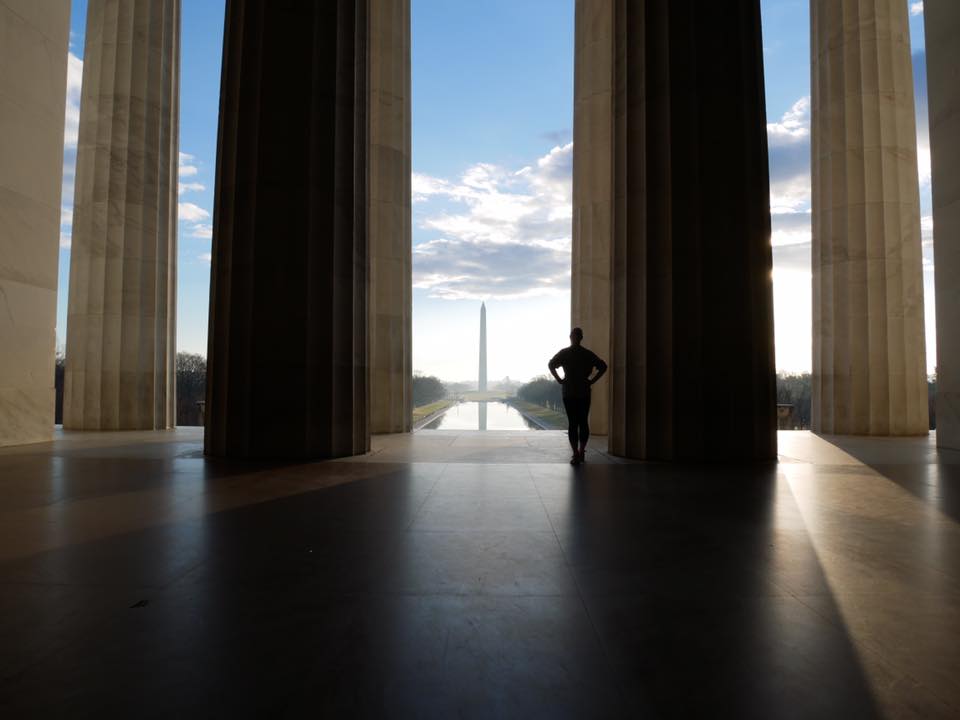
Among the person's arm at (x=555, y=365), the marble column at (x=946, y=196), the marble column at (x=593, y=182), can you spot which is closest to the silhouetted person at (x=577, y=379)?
the person's arm at (x=555, y=365)

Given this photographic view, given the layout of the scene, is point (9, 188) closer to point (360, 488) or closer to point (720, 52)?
point (360, 488)

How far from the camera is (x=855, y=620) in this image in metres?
4.11

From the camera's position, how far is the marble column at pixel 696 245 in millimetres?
12688

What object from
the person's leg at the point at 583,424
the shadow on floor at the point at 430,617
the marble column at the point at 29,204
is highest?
the marble column at the point at 29,204

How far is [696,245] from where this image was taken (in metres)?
12.8

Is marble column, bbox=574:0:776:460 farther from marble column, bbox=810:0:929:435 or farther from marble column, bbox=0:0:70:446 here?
marble column, bbox=0:0:70:446

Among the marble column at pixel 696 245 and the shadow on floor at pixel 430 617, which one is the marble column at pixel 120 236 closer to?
the shadow on floor at pixel 430 617

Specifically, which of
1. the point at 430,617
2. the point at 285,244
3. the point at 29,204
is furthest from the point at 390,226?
the point at 430,617

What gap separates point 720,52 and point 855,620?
499 inches

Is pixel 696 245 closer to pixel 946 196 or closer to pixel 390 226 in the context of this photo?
pixel 946 196

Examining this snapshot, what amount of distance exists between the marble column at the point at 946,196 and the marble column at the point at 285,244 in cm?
1458

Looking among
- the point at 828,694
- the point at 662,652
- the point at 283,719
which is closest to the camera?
the point at 283,719

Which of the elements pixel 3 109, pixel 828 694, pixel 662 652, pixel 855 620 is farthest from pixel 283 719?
pixel 3 109

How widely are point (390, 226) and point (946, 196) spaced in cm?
1566
